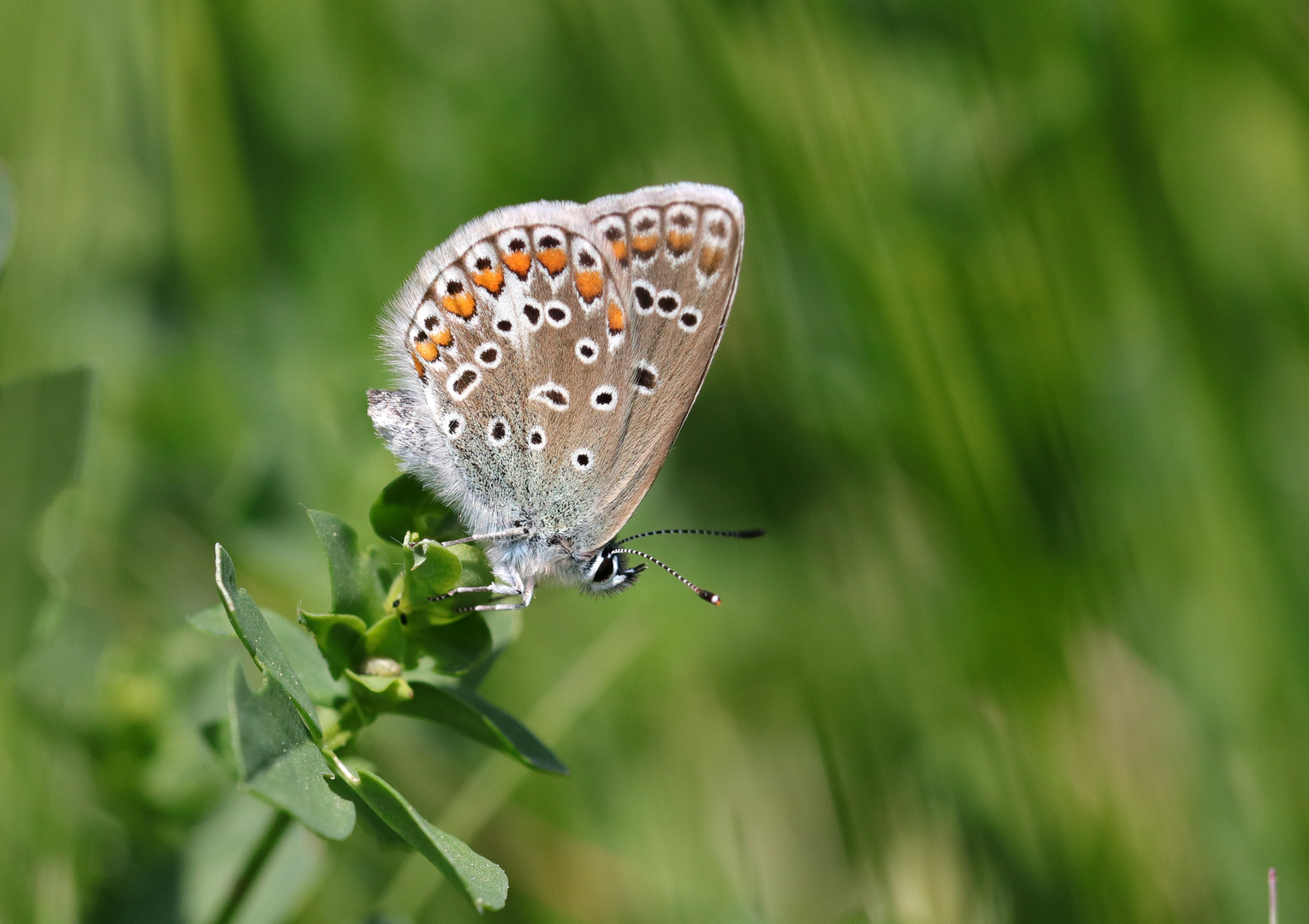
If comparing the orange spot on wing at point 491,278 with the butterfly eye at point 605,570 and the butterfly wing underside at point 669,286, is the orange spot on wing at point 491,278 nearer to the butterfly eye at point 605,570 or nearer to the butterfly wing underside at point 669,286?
the butterfly wing underside at point 669,286

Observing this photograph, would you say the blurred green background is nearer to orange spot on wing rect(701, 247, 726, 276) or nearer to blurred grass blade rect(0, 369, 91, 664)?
blurred grass blade rect(0, 369, 91, 664)

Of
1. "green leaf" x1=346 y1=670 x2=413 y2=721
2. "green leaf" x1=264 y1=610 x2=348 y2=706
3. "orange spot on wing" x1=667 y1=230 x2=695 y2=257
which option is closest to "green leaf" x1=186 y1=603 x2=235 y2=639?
"green leaf" x1=264 y1=610 x2=348 y2=706

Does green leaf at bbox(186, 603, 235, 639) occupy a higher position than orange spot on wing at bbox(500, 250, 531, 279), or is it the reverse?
orange spot on wing at bbox(500, 250, 531, 279)

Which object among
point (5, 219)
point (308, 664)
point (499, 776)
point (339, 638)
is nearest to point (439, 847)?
point (339, 638)

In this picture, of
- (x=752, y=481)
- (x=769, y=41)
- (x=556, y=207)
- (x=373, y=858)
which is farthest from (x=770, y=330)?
(x=373, y=858)

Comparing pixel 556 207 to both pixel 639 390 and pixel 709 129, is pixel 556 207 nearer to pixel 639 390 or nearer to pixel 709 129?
pixel 639 390

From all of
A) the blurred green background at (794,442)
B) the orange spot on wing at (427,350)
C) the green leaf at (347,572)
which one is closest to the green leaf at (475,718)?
the green leaf at (347,572)
